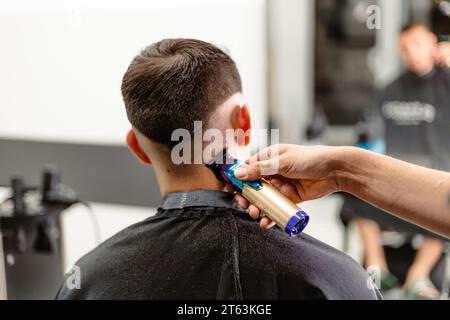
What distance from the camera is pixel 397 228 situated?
243 cm

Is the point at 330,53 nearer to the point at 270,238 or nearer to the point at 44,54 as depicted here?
the point at 44,54

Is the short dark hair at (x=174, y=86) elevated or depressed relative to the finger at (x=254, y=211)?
elevated

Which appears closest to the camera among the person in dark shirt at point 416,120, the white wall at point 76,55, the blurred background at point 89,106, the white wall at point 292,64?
the blurred background at point 89,106

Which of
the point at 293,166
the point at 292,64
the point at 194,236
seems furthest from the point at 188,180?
the point at 292,64

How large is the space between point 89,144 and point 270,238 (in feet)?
4.39

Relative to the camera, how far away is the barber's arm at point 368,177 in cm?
100

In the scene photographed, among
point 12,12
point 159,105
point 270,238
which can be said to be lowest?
point 270,238

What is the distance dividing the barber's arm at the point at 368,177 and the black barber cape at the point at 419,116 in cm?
173

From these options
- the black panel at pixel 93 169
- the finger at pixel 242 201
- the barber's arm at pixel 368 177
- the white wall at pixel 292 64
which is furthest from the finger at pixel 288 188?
the white wall at pixel 292 64

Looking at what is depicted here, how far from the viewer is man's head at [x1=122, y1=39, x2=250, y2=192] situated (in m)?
1.09

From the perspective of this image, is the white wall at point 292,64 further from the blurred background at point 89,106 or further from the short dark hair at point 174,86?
the short dark hair at point 174,86

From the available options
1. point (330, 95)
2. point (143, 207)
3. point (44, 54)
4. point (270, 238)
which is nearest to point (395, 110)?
point (330, 95)

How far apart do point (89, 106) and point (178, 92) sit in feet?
3.25

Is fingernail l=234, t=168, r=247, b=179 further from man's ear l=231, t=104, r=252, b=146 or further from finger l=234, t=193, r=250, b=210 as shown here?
man's ear l=231, t=104, r=252, b=146
